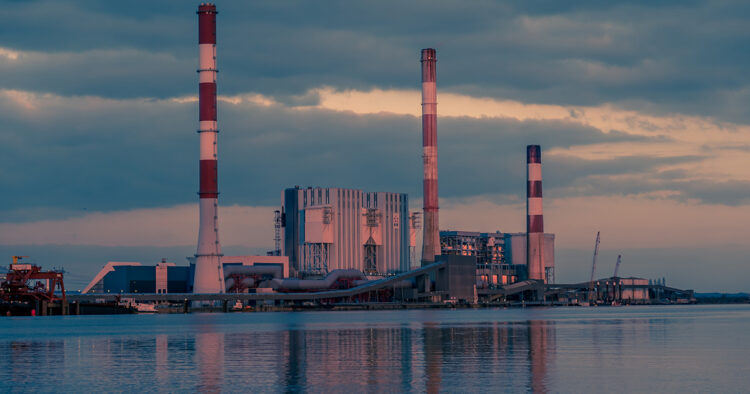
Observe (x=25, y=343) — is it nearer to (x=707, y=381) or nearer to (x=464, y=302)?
(x=707, y=381)

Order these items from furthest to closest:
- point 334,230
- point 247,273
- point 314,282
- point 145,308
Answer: point 334,230 → point 314,282 → point 247,273 → point 145,308

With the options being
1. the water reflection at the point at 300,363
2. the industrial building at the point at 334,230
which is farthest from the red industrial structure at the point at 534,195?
the water reflection at the point at 300,363

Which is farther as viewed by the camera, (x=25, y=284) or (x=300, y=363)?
(x=25, y=284)

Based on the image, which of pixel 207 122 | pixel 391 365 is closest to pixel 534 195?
pixel 207 122

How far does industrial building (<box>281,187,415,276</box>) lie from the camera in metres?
158

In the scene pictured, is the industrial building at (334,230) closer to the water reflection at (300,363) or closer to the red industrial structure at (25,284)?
the red industrial structure at (25,284)

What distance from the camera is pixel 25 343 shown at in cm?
5841

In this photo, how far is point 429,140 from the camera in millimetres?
153375

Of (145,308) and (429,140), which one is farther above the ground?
(429,140)

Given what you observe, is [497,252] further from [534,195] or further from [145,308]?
[145,308]

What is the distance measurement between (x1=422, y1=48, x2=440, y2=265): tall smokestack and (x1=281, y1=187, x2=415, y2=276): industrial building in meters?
12.9

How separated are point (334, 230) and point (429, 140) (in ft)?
68.7

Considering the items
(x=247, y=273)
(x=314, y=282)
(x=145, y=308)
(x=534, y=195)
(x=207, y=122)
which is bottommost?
(x=145, y=308)

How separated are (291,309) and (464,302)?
1109 inches
